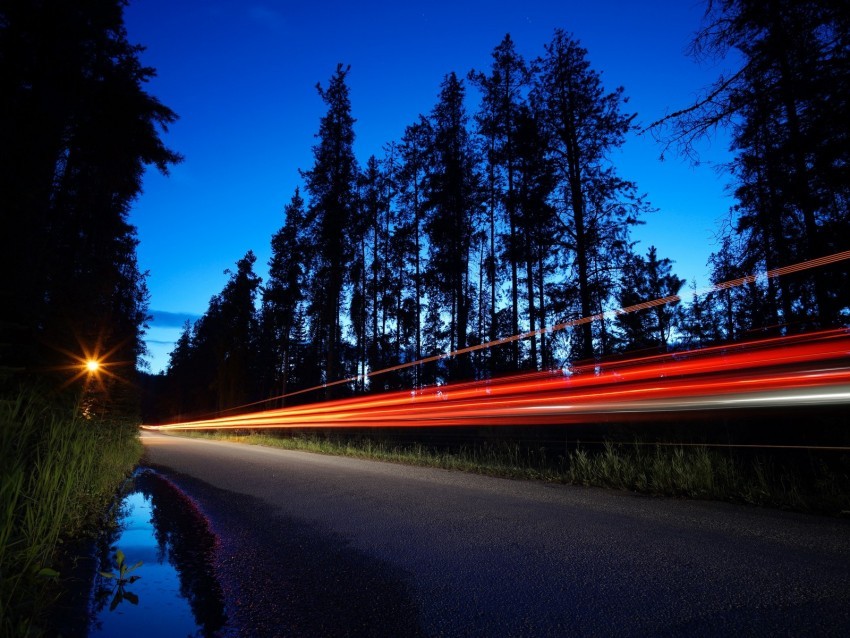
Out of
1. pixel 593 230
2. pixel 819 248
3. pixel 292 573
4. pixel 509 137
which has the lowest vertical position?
pixel 292 573

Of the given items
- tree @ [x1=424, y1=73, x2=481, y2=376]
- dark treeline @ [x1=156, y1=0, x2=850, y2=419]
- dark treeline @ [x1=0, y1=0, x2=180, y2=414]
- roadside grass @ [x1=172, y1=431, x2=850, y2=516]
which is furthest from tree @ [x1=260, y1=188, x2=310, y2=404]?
roadside grass @ [x1=172, y1=431, x2=850, y2=516]

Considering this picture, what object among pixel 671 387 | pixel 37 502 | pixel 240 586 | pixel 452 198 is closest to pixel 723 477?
pixel 671 387

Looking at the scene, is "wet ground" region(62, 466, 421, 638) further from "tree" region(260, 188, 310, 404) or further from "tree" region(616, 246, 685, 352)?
"tree" region(260, 188, 310, 404)

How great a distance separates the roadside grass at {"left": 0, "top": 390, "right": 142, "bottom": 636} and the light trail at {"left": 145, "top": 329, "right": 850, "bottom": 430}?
837 cm

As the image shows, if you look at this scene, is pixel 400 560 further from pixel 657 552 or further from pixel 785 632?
pixel 785 632

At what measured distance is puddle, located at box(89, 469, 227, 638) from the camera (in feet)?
9.36

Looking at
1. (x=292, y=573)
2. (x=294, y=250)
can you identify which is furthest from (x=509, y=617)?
A: (x=294, y=250)

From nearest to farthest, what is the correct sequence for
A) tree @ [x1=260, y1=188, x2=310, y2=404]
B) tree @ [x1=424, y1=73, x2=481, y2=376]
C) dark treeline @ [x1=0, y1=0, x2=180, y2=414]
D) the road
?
the road < dark treeline @ [x1=0, y1=0, x2=180, y2=414] < tree @ [x1=424, y1=73, x2=481, y2=376] < tree @ [x1=260, y1=188, x2=310, y2=404]

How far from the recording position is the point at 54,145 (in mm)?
10555

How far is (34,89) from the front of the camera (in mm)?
10844

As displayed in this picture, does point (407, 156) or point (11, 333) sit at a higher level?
point (407, 156)

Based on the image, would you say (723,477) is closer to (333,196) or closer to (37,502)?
(37,502)

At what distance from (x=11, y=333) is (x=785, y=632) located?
9.42 meters

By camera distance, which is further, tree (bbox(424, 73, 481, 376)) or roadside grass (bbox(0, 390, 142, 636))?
tree (bbox(424, 73, 481, 376))
